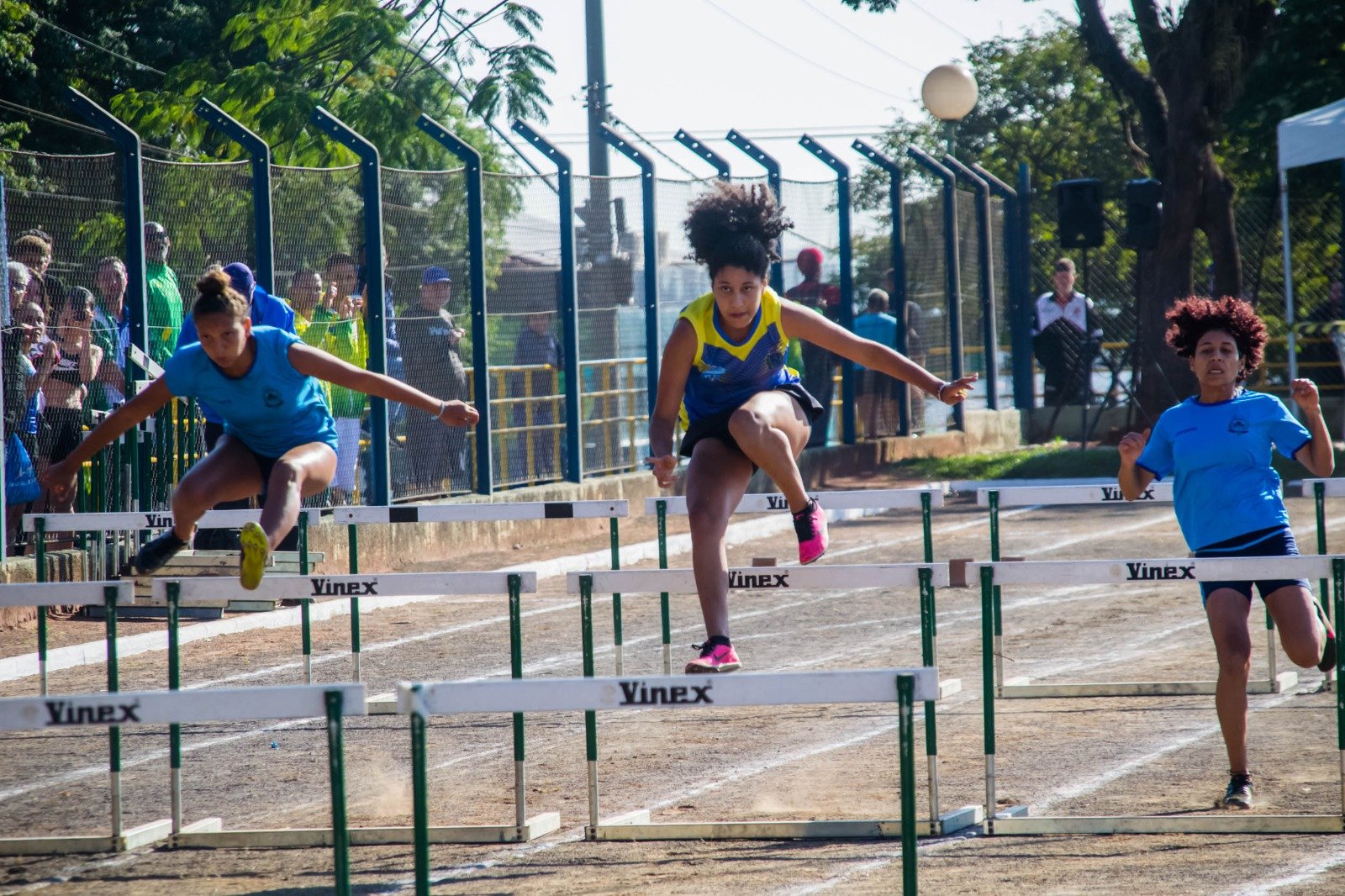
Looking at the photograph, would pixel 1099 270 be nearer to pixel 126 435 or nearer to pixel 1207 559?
pixel 126 435

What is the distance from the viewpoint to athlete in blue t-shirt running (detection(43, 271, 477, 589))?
690 centimetres

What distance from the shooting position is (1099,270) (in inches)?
1032

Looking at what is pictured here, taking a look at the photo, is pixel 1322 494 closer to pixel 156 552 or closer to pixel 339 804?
pixel 156 552

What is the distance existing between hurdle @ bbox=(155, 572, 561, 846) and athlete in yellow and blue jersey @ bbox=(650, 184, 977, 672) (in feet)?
2.85

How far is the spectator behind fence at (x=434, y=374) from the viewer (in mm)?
14055

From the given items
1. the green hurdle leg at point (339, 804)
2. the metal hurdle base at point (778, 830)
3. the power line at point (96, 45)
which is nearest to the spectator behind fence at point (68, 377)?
the metal hurdle base at point (778, 830)

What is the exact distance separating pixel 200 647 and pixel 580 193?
6672mm

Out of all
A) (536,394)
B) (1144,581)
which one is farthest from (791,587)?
(536,394)

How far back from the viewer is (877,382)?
69.7 feet

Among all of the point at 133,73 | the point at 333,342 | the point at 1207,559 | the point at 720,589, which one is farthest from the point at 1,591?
the point at 133,73

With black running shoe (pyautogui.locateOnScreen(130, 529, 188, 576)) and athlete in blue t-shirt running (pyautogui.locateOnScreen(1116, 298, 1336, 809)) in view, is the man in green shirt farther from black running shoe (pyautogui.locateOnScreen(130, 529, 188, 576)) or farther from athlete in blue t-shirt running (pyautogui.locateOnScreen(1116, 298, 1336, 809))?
athlete in blue t-shirt running (pyautogui.locateOnScreen(1116, 298, 1336, 809))

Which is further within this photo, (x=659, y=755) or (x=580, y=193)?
(x=580, y=193)

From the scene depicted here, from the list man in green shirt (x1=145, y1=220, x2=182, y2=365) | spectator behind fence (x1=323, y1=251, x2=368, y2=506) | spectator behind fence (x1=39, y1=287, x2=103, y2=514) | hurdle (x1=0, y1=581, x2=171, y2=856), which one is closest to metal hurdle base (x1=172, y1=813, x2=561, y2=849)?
hurdle (x1=0, y1=581, x2=171, y2=856)

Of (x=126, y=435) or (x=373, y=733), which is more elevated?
(x=126, y=435)
